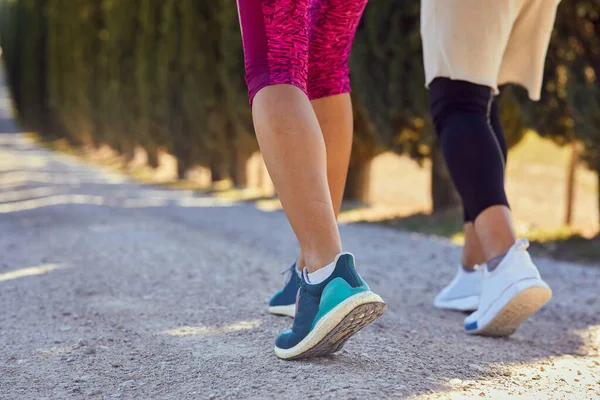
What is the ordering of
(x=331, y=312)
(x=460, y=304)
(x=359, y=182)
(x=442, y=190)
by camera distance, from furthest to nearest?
(x=359, y=182), (x=442, y=190), (x=460, y=304), (x=331, y=312)

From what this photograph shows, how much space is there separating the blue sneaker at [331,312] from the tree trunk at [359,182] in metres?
6.77

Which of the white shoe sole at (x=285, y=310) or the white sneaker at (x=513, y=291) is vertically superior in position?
the white sneaker at (x=513, y=291)

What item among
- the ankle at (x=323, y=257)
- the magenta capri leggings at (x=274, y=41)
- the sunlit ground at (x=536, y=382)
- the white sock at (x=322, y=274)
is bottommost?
the sunlit ground at (x=536, y=382)

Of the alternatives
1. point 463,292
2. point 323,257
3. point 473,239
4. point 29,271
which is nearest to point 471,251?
point 473,239

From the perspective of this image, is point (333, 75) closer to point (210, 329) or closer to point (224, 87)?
point (210, 329)

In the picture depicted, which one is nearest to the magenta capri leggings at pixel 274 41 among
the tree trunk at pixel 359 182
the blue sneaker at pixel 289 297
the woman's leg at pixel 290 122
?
the woman's leg at pixel 290 122

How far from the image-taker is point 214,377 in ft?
5.12

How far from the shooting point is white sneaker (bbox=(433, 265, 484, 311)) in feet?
8.34

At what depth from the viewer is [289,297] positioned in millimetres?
2131

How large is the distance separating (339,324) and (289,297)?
619 mm

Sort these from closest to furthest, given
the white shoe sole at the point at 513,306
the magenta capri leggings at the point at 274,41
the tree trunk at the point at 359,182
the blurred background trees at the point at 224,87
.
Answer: the magenta capri leggings at the point at 274,41
the white shoe sole at the point at 513,306
the blurred background trees at the point at 224,87
the tree trunk at the point at 359,182

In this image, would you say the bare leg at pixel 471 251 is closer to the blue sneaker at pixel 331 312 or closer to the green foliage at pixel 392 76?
the blue sneaker at pixel 331 312

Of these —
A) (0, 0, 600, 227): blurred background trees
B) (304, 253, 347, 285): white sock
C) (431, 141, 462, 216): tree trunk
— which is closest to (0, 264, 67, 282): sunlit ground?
(304, 253, 347, 285): white sock

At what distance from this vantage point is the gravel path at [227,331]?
154 cm
